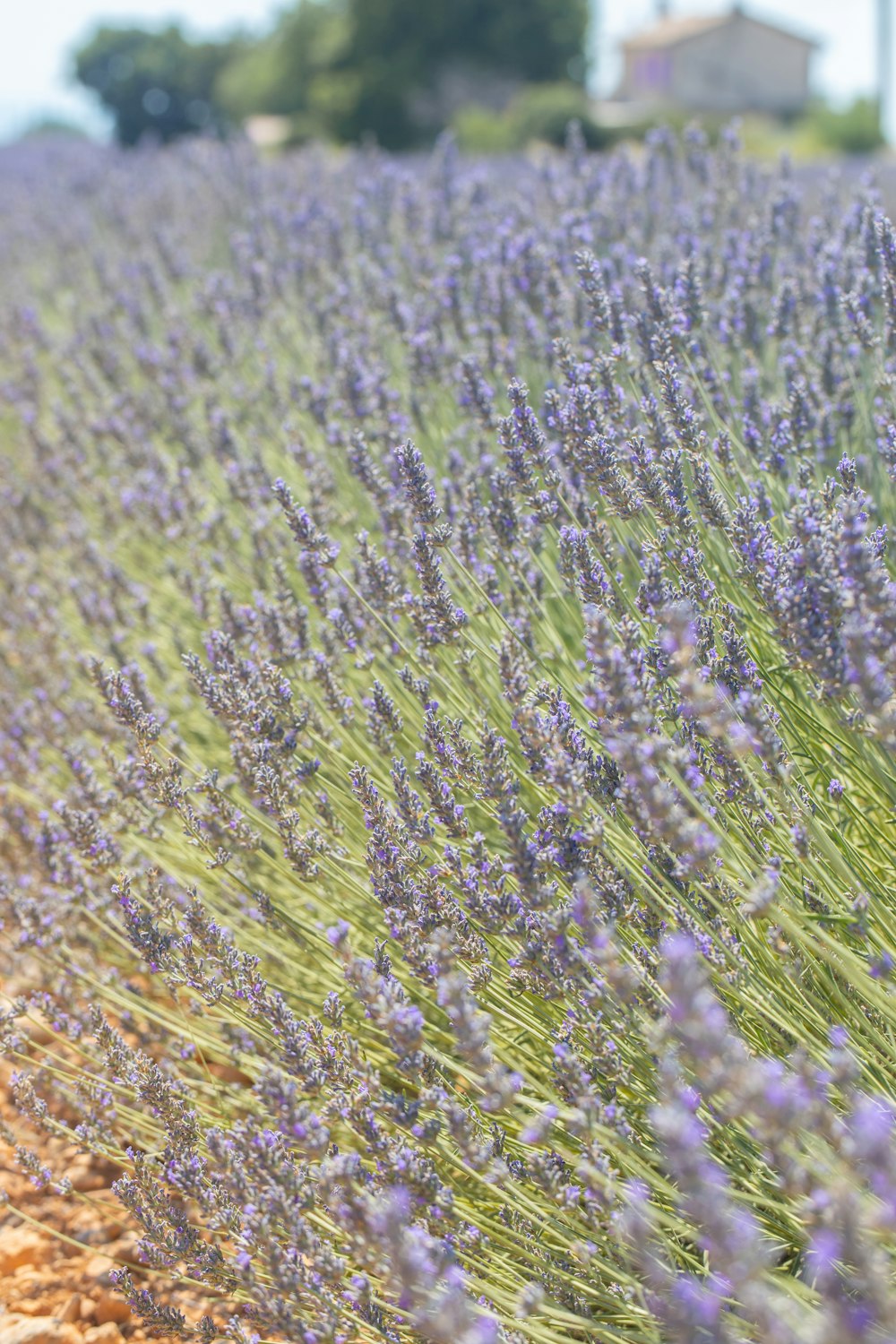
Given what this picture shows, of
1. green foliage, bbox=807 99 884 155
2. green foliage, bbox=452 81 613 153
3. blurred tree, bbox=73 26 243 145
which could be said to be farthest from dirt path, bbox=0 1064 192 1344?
blurred tree, bbox=73 26 243 145

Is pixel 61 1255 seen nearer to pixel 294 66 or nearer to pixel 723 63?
pixel 294 66

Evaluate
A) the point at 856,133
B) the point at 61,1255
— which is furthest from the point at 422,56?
the point at 61,1255

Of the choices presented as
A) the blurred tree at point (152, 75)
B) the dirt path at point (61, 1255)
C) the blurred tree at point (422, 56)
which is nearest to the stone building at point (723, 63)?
the blurred tree at point (152, 75)

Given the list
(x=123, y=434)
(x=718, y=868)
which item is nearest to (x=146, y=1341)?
(x=718, y=868)

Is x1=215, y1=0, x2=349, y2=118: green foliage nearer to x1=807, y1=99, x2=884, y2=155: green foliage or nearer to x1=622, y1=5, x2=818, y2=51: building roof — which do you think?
x1=807, y1=99, x2=884, y2=155: green foliage

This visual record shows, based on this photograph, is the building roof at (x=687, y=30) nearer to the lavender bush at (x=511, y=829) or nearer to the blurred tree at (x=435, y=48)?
the blurred tree at (x=435, y=48)

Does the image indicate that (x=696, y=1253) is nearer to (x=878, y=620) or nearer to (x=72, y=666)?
(x=878, y=620)

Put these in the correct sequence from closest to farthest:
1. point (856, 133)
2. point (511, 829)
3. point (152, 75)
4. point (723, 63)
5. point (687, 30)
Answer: point (511, 829)
point (856, 133)
point (152, 75)
point (687, 30)
point (723, 63)
